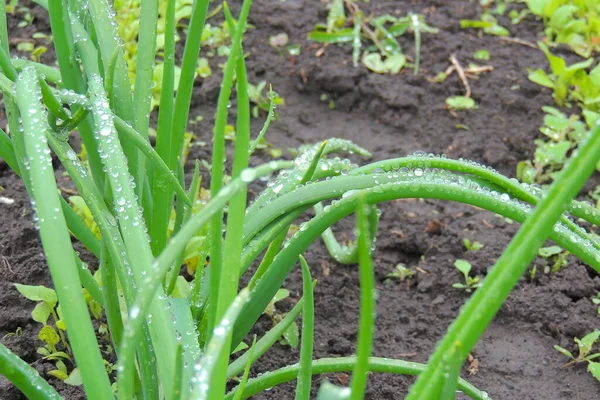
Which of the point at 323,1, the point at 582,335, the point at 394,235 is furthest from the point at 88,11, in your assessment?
the point at 323,1

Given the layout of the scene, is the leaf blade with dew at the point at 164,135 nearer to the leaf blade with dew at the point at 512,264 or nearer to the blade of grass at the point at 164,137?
the blade of grass at the point at 164,137

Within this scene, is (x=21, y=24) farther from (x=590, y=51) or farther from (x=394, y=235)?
(x=590, y=51)

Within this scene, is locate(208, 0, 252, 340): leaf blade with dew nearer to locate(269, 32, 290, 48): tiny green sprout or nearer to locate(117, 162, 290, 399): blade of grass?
locate(117, 162, 290, 399): blade of grass

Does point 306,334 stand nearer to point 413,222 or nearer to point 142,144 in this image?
point 142,144

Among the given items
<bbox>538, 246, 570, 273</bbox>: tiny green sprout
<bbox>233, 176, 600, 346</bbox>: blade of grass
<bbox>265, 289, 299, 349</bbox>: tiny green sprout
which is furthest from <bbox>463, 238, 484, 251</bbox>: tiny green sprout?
<bbox>233, 176, 600, 346</bbox>: blade of grass

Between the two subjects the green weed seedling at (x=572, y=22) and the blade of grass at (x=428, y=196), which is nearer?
the blade of grass at (x=428, y=196)

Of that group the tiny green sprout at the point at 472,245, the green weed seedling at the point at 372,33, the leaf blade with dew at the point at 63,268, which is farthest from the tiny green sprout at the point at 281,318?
the green weed seedling at the point at 372,33
